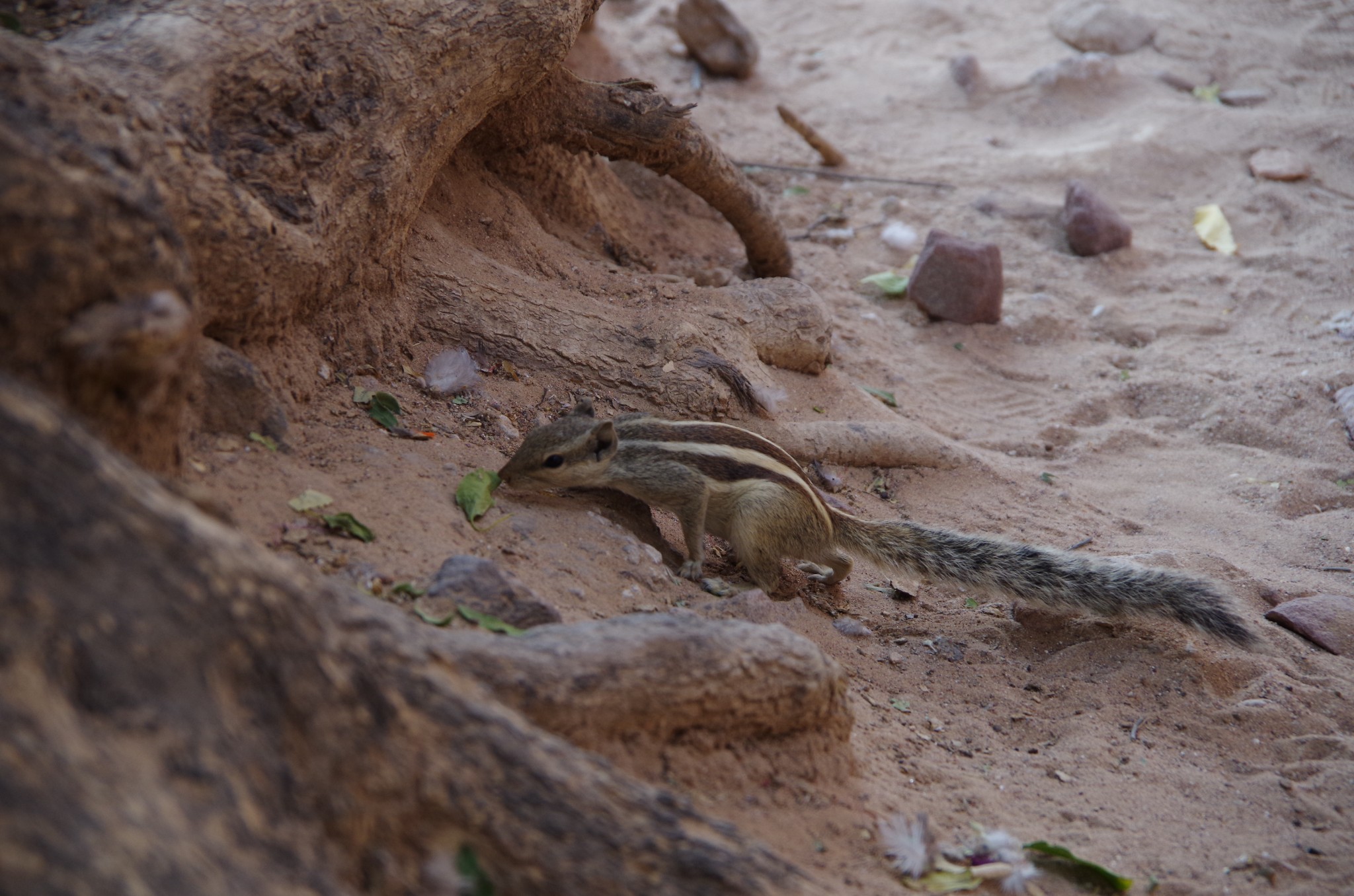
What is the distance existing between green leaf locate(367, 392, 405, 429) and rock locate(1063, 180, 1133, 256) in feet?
20.2

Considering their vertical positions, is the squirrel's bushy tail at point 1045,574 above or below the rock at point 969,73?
below

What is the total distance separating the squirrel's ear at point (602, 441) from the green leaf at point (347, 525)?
119 centimetres

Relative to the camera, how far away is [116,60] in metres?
3.06

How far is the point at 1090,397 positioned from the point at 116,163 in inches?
231

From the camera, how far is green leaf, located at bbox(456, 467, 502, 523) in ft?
11.9

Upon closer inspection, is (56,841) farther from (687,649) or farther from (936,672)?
(936,672)

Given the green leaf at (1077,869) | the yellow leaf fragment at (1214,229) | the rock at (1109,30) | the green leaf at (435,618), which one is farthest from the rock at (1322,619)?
the rock at (1109,30)

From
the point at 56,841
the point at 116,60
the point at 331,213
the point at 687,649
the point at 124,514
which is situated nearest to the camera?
the point at 56,841

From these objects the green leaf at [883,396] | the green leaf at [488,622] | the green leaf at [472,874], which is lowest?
the green leaf at [883,396]

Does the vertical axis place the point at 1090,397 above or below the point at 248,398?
below

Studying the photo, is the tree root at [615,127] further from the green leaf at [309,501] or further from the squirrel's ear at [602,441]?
the green leaf at [309,501]

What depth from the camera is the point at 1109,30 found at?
1075cm

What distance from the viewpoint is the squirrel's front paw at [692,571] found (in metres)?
4.30

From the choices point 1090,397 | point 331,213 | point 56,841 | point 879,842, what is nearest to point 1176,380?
point 1090,397
